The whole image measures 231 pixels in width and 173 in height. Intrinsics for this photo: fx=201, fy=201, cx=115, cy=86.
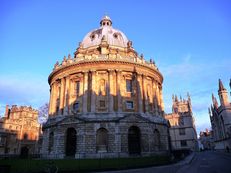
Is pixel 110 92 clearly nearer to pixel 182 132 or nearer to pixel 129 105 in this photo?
pixel 129 105

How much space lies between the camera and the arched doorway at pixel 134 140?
3038 centimetres

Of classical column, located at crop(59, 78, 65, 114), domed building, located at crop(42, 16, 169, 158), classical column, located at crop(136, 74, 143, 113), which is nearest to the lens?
domed building, located at crop(42, 16, 169, 158)

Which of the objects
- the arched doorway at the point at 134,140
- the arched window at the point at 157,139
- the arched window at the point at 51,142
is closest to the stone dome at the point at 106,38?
the arched doorway at the point at 134,140

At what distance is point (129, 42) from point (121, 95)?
52.6 ft

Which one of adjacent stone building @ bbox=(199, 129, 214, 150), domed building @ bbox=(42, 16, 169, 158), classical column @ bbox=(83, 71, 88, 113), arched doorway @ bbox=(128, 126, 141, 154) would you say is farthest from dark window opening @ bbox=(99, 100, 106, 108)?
adjacent stone building @ bbox=(199, 129, 214, 150)

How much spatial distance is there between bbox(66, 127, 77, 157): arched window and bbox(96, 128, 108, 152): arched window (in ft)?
12.5

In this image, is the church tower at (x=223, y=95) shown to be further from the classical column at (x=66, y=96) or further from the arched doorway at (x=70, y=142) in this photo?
the arched doorway at (x=70, y=142)

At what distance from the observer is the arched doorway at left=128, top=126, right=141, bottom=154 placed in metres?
30.4

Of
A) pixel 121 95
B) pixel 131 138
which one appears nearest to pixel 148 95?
pixel 121 95

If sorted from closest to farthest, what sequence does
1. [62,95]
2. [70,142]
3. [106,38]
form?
1. [70,142]
2. [62,95]
3. [106,38]

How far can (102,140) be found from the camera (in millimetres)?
29609

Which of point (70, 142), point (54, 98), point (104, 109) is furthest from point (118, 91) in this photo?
point (54, 98)

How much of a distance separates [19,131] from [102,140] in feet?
139

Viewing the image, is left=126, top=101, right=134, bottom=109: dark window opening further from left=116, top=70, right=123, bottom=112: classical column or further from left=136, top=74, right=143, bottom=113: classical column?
left=116, top=70, right=123, bottom=112: classical column
